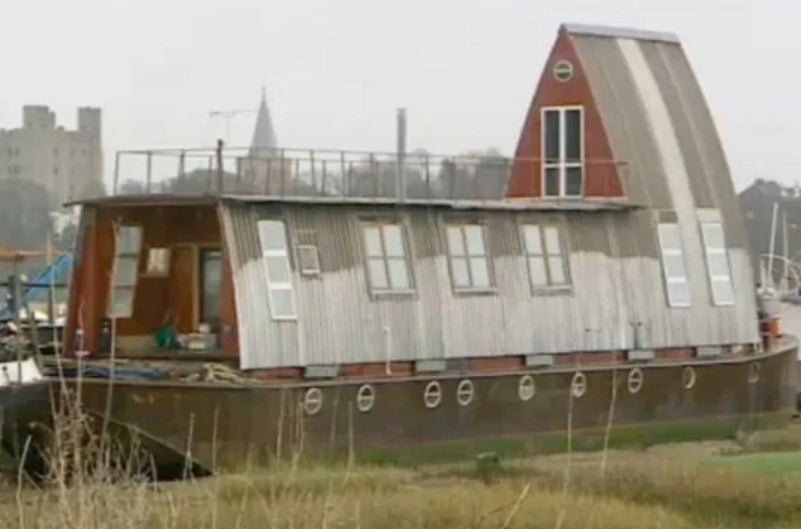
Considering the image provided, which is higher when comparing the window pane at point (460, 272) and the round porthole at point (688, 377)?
the window pane at point (460, 272)

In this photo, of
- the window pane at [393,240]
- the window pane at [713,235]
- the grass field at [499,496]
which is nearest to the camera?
the grass field at [499,496]

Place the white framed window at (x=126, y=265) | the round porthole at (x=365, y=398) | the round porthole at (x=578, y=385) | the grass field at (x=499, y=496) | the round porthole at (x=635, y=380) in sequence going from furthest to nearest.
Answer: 1. the round porthole at (x=635, y=380)
2. the round porthole at (x=578, y=385)
3. the white framed window at (x=126, y=265)
4. the round porthole at (x=365, y=398)
5. the grass field at (x=499, y=496)

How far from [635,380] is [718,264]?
3592mm

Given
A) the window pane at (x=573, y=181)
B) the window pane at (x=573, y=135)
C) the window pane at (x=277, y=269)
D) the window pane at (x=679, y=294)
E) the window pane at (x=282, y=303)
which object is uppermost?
the window pane at (x=573, y=135)

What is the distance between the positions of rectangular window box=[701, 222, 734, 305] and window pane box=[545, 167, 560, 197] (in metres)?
2.54

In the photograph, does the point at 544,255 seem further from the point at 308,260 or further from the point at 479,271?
the point at 308,260

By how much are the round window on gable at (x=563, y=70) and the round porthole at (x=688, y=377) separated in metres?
5.26

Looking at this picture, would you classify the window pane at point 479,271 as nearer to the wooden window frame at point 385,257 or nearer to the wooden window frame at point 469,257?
the wooden window frame at point 469,257

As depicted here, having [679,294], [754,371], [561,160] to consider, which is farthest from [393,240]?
[754,371]

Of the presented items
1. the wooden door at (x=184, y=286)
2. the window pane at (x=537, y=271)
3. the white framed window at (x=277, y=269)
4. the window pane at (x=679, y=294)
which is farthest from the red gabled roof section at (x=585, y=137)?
the white framed window at (x=277, y=269)

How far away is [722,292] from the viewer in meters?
33.7

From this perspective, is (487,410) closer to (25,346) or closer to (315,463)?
(315,463)

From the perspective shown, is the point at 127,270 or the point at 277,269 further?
the point at 127,270

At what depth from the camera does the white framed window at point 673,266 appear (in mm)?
32688
